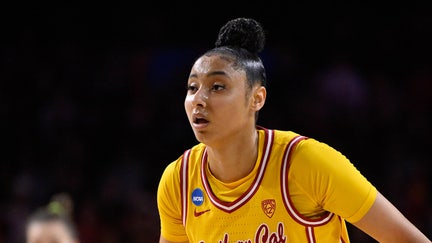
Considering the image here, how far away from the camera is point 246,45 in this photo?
2.99 m

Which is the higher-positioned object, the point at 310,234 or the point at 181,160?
the point at 181,160

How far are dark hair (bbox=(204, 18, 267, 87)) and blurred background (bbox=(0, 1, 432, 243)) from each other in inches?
124

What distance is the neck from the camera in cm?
292

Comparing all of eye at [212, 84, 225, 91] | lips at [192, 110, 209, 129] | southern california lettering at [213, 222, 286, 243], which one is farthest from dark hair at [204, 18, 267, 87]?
southern california lettering at [213, 222, 286, 243]

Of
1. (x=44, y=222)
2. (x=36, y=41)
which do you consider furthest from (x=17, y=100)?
(x=44, y=222)

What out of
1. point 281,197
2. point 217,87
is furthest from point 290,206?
point 217,87

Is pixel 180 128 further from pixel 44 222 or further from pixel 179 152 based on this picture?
pixel 44 222

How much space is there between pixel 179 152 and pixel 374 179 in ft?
5.60

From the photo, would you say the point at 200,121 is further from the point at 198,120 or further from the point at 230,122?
the point at 230,122

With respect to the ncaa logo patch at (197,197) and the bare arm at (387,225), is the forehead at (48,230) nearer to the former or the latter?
the ncaa logo patch at (197,197)

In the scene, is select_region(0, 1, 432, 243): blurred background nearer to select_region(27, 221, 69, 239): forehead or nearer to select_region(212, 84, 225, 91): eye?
select_region(27, 221, 69, 239): forehead

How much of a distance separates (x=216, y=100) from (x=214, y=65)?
0.47 ft

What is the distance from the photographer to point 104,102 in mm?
7160

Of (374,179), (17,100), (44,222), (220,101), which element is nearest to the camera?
(220,101)
